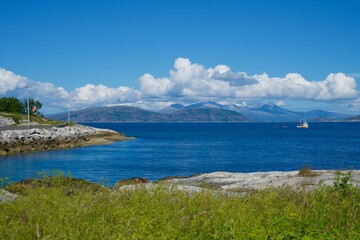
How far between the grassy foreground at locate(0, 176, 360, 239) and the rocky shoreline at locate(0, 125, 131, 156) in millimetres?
65960

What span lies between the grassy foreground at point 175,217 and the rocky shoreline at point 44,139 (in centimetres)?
6596

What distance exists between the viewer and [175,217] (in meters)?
9.67

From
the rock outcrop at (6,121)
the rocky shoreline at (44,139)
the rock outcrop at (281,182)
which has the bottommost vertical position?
the rocky shoreline at (44,139)

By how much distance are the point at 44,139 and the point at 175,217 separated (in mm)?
77701

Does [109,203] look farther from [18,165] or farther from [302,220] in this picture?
[18,165]

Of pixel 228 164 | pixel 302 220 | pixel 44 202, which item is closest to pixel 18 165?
pixel 228 164

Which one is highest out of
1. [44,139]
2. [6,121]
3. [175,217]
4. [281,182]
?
[175,217]

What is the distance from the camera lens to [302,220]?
9344 mm

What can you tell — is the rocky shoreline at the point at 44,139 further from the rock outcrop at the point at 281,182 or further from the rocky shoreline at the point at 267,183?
the rock outcrop at the point at 281,182

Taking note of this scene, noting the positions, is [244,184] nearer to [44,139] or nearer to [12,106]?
[44,139]

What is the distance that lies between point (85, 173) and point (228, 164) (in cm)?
2205

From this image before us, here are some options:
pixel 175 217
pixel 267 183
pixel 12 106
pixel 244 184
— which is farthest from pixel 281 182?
pixel 12 106

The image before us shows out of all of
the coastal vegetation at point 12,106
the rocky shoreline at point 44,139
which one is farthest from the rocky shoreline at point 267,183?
the coastal vegetation at point 12,106

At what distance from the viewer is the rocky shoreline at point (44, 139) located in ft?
246
